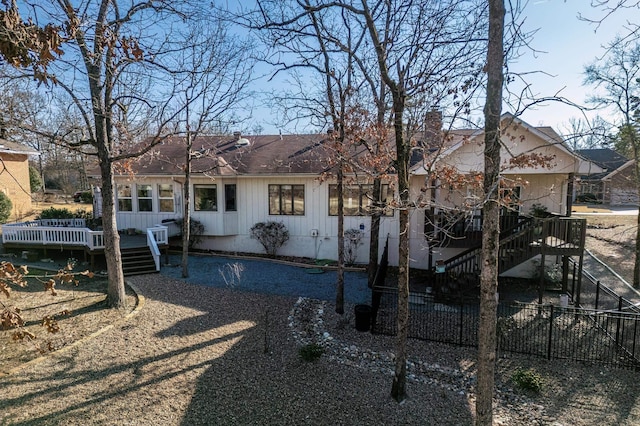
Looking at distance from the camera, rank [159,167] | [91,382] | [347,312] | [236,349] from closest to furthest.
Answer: [91,382] → [236,349] → [347,312] → [159,167]

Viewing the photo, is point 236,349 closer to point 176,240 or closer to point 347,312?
point 347,312

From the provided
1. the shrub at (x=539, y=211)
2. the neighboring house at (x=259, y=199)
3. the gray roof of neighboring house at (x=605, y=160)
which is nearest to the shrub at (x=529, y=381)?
the gray roof of neighboring house at (x=605, y=160)

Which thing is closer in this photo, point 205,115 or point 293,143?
point 205,115

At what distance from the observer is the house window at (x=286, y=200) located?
15.1 metres

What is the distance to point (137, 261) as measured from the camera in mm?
12656

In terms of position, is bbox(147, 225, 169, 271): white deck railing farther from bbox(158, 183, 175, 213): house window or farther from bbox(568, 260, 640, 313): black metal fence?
bbox(568, 260, 640, 313): black metal fence

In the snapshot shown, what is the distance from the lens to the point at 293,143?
703 inches

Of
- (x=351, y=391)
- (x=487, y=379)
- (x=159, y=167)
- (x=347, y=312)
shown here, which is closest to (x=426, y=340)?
(x=347, y=312)

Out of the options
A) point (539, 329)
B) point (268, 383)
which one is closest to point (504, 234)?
point (539, 329)

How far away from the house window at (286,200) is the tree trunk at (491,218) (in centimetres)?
1123

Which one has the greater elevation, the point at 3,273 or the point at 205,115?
the point at 205,115

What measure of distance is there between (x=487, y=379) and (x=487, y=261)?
1.44 metres

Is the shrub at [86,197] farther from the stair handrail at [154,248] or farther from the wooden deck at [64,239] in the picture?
the stair handrail at [154,248]

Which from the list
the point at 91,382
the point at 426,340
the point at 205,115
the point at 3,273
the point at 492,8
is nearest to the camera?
the point at 3,273
